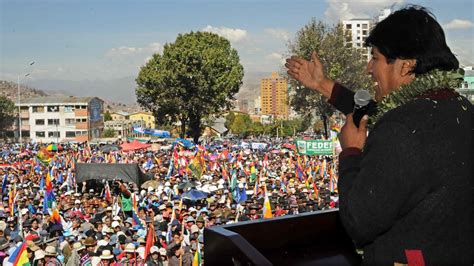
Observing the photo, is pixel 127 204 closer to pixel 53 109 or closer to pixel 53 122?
pixel 53 122

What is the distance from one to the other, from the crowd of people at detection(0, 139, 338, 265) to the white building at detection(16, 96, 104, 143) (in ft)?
202

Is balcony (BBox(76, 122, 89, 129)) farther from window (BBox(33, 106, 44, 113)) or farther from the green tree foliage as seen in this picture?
the green tree foliage

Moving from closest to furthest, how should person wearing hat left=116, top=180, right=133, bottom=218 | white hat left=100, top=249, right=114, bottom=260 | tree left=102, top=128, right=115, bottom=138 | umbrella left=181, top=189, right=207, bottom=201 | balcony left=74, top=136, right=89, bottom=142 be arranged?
white hat left=100, top=249, right=114, bottom=260, person wearing hat left=116, top=180, right=133, bottom=218, umbrella left=181, top=189, right=207, bottom=201, balcony left=74, top=136, right=89, bottom=142, tree left=102, top=128, right=115, bottom=138

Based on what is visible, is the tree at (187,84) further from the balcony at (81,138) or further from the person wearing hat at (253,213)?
the balcony at (81,138)

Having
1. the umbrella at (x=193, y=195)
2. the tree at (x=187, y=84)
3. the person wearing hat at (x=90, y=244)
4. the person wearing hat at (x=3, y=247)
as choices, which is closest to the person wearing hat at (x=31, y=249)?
the person wearing hat at (x=3, y=247)

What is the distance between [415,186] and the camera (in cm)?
132

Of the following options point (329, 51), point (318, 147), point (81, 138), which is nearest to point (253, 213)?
point (318, 147)

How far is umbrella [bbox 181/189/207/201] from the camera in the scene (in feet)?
45.4

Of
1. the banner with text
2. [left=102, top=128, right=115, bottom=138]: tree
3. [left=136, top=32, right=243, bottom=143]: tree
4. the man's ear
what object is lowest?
[left=102, top=128, right=115, bottom=138]: tree

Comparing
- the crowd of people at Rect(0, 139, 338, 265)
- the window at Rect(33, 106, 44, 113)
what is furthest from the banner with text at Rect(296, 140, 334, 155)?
the window at Rect(33, 106, 44, 113)

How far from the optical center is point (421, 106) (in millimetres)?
1382

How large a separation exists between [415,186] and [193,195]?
12809mm

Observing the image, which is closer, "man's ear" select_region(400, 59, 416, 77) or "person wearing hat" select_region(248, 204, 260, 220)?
"man's ear" select_region(400, 59, 416, 77)

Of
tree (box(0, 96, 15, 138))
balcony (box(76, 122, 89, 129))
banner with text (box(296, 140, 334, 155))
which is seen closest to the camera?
banner with text (box(296, 140, 334, 155))
